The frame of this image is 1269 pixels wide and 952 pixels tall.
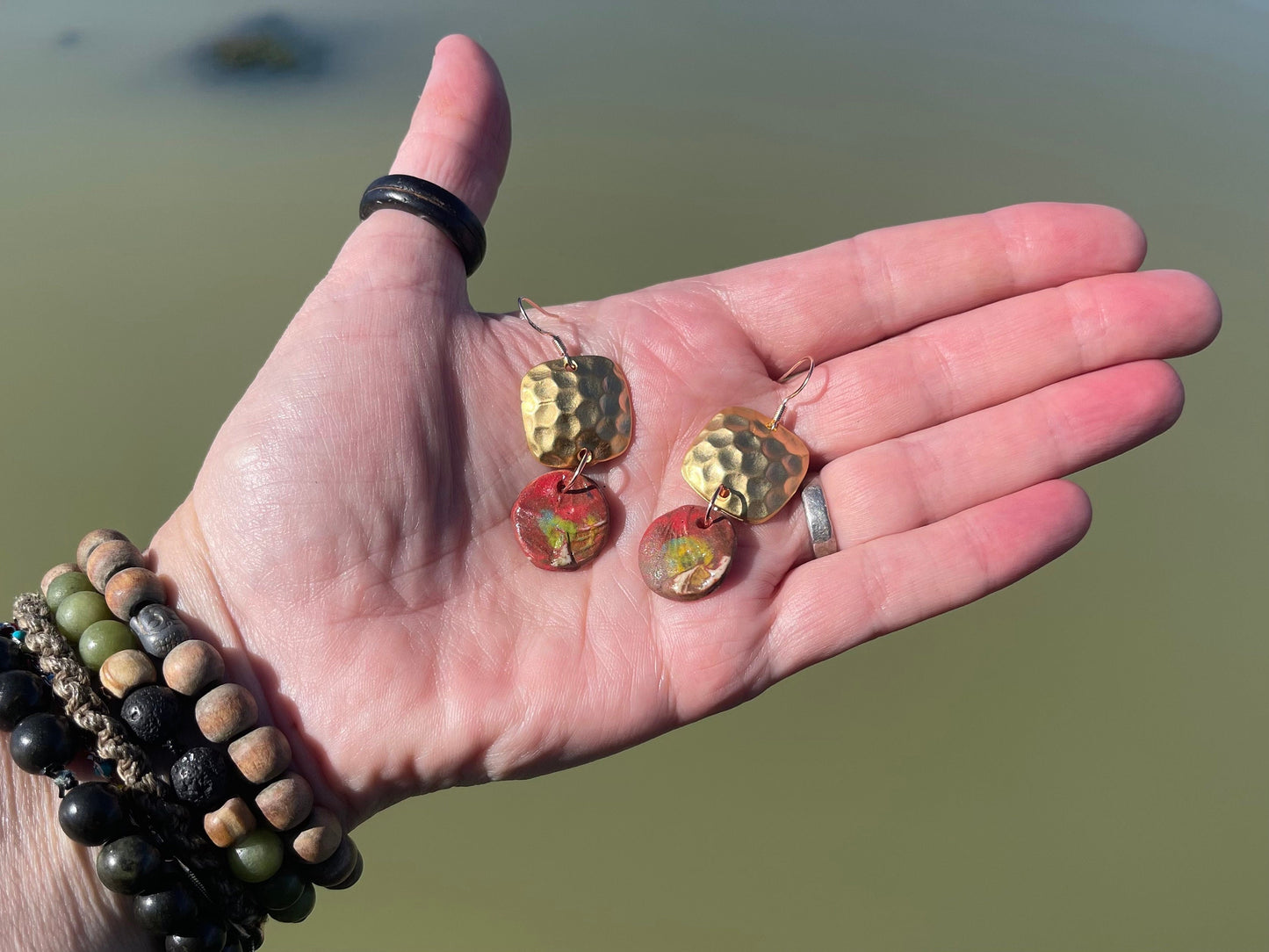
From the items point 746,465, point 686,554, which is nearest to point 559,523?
point 686,554

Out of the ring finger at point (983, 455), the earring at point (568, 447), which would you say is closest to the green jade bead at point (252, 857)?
the earring at point (568, 447)

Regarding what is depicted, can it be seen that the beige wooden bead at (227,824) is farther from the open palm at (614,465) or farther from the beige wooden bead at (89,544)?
the beige wooden bead at (89,544)

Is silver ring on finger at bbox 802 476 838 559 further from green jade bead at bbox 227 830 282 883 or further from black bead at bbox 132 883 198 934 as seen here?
black bead at bbox 132 883 198 934

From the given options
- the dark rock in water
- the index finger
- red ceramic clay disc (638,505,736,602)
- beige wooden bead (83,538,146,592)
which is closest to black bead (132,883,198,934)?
beige wooden bead (83,538,146,592)

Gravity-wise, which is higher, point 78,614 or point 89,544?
point 89,544

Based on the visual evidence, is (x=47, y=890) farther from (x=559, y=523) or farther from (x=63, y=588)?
(x=559, y=523)

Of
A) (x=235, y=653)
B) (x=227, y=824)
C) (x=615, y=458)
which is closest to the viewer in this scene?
(x=227, y=824)
